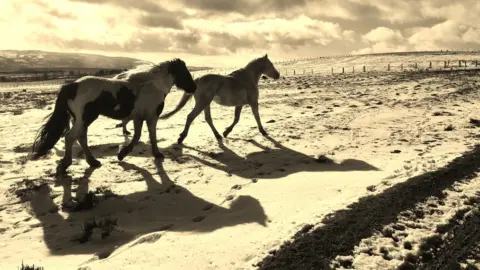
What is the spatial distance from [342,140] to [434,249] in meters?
6.51

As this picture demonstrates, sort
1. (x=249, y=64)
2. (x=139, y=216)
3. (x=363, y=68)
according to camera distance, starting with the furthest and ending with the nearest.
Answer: (x=363, y=68) < (x=249, y=64) < (x=139, y=216)

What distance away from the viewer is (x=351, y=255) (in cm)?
400

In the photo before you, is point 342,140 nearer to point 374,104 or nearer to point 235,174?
point 235,174

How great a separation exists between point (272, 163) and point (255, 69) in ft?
15.2

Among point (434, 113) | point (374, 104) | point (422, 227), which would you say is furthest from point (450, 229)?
point (374, 104)

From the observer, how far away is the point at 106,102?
7496 millimetres

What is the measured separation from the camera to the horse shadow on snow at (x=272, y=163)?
7.84m

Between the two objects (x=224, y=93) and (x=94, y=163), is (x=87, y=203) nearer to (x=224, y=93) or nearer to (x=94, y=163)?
(x=94, y=163)

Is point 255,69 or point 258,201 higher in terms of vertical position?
point 255,69

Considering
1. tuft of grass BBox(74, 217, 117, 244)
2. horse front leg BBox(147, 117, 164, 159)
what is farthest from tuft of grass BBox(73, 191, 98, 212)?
horse front leg BBox(147, 117, 164, 159)

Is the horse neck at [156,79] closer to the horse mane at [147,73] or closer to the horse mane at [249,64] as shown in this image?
the horse mane at [147,73]

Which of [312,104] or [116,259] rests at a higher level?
[312,104]

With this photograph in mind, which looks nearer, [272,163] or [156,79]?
[272,163]

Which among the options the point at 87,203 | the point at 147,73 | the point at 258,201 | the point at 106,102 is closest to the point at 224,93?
the point at 147,73
